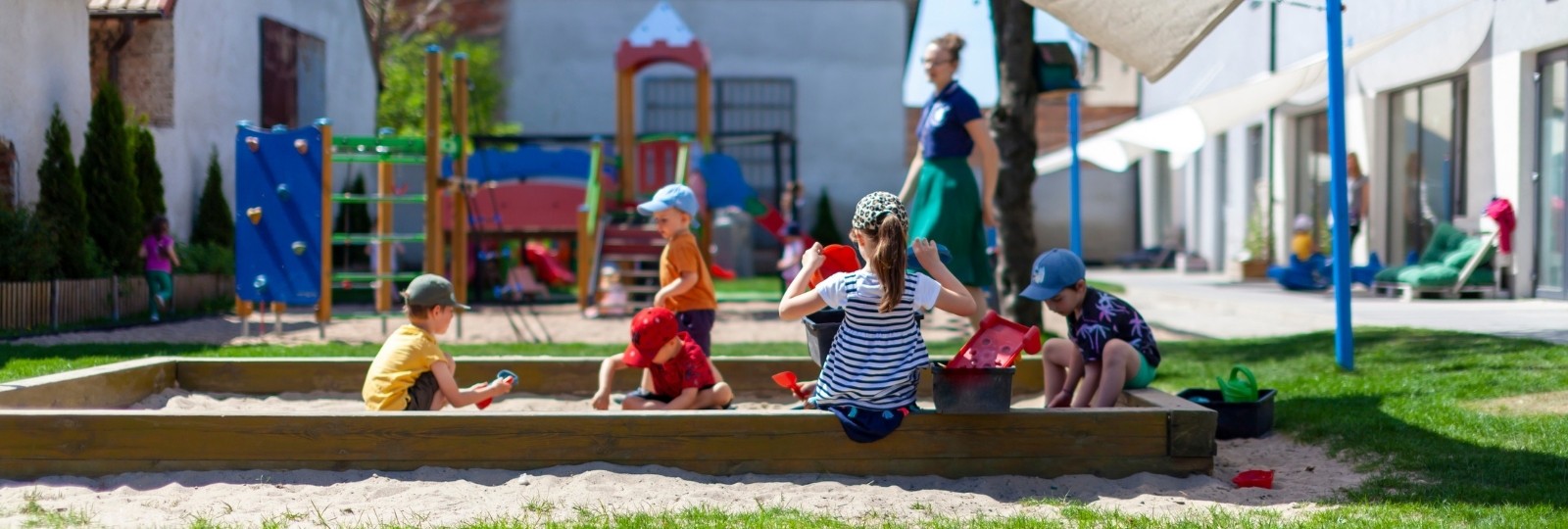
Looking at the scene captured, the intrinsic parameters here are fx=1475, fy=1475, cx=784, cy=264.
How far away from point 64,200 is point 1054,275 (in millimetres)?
9952

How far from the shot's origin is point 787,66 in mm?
Answer: 27953

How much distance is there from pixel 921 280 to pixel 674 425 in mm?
994

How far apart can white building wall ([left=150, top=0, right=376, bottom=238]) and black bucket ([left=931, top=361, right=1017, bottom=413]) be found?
1276 centimetres

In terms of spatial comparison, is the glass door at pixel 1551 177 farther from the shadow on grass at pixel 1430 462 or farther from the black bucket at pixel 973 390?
the black bucket at pixel 973 390

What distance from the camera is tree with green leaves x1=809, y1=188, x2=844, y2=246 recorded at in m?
26.4

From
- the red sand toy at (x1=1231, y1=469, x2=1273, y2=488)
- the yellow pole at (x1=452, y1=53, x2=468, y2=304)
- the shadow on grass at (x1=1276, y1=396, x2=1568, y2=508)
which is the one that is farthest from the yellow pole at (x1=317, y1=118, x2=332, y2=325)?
the red sand toy at (x1=1231, y1=469, x2=1273, y2=488)

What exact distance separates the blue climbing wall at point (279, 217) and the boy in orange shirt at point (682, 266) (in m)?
4.70

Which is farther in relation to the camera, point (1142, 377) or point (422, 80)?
point (422, 80)

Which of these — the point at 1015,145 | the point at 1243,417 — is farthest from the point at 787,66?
the point at 1243,417

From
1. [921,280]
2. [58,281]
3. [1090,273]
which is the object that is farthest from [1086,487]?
[1090,273]

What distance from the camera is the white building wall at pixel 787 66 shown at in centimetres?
2762

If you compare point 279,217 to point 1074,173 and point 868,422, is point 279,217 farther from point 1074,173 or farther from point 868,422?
point 868,422

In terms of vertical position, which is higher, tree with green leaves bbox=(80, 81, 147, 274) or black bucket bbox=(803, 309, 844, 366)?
tree with green leaves bbox=(80, 81, 147, 274)

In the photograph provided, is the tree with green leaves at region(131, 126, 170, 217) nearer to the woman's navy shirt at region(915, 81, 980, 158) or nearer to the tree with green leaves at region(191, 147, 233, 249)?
the tree with green leaves at region(191, 147, 233, 249)
